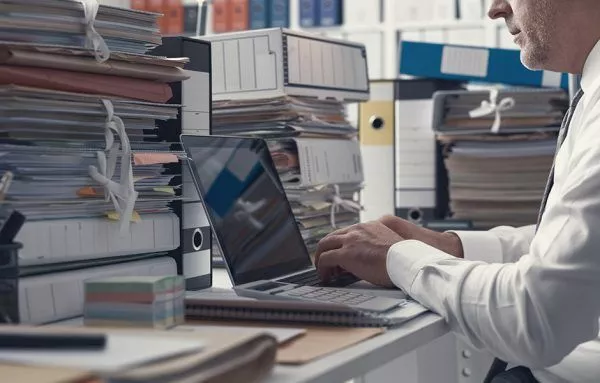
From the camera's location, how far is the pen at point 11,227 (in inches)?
38.0

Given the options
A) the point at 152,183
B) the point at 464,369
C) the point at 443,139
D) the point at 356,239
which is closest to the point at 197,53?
the point at 152,183

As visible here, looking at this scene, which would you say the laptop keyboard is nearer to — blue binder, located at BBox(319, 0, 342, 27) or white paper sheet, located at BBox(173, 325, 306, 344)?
white paper sheet, located at BBox(173, 325, 306, 344)

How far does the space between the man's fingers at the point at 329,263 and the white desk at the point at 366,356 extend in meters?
0.20

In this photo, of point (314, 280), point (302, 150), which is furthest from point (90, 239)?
point (302, 150)

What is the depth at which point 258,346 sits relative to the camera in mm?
764

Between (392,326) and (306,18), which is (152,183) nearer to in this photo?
(392,326)

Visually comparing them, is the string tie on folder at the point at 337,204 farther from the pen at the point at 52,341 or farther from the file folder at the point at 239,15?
the file folder at the point at 239,15

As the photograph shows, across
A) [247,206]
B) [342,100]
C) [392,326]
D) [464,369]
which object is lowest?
[464,369]

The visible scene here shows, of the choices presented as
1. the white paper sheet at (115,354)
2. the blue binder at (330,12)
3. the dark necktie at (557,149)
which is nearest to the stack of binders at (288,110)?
the dark necktie at (557,149)

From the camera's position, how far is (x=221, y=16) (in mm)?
4691

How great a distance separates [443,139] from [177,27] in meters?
2.73

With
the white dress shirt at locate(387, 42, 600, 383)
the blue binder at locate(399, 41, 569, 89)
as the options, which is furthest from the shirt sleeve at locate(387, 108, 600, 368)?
the blue binder at locate(399, 41, 569, 89)

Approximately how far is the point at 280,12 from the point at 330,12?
246 mm

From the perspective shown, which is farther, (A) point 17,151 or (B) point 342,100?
(B) point 342,100
